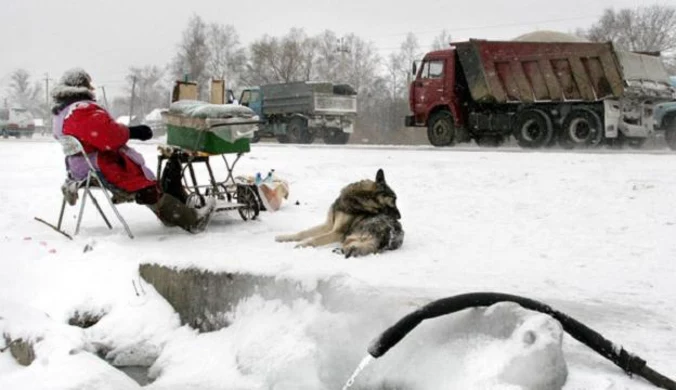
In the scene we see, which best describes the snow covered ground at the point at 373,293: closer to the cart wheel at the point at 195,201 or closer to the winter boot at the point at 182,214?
the winter boot at the point at 182,214

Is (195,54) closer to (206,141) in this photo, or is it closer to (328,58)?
(328,58)

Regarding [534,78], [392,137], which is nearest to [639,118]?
[534,78]

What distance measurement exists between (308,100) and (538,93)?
1138 cm

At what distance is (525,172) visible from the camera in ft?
31.6

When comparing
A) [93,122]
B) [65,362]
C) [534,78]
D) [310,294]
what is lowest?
[65,362]

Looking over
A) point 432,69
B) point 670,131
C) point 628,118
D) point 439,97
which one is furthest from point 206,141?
point 670,131

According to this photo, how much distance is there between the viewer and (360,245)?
5297 mm

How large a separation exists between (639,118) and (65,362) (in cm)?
1593

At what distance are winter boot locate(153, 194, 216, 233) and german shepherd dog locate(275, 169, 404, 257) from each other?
866 millimetres

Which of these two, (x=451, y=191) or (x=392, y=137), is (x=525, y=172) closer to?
(x=451, y=191)

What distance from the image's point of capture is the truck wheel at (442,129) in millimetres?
18719

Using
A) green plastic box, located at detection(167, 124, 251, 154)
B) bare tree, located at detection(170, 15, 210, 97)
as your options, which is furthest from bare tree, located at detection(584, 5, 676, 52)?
green plastic box, located at detection(167, 124, 251, 154)

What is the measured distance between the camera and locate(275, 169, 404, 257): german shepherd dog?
543cm

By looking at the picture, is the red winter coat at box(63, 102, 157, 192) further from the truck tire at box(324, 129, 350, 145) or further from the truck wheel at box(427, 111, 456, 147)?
the truck tire at box(324, 129, 350, 145)
